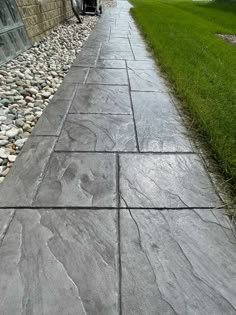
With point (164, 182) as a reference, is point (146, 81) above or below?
below

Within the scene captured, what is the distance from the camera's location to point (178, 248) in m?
1.00

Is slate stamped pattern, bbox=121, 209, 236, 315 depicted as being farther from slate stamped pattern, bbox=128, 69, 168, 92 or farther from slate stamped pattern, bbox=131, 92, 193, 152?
slate stamped pattern, bbox=128, 69, 168, 92

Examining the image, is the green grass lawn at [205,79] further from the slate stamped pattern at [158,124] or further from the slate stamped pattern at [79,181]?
the slate stamped pattern at [79,181]

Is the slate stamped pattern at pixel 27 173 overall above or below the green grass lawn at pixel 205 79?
above

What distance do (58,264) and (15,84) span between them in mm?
2207

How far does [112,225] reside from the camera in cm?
108

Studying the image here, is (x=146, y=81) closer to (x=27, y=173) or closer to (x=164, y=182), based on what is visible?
(x=164, y=182)

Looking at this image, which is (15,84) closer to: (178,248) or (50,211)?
(50,211)

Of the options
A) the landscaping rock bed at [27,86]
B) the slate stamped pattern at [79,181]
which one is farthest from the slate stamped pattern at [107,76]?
the slate stamped pattern at [79,181]

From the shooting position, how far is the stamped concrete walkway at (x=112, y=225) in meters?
0.84

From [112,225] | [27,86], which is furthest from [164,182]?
[27,86]

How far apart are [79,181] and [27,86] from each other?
66.1 inches

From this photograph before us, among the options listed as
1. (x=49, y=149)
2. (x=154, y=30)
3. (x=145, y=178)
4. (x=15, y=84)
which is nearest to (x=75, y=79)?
(x=15, y=84)

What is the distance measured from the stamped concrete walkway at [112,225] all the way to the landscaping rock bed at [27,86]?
124mm
